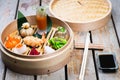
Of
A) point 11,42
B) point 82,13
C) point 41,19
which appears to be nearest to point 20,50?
point 11,42

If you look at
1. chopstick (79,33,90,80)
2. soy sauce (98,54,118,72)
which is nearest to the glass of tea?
chopstick (79,33,90,80)

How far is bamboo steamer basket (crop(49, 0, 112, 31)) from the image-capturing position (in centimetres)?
155

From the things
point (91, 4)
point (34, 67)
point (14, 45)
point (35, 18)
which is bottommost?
point (34, 67)

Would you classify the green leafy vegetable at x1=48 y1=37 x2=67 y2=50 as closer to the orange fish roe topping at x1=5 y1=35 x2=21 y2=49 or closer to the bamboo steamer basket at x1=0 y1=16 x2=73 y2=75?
the bamboo steamer basket at x1=0 y1=16 x2=73 y2=75

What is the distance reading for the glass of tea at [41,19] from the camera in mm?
1459

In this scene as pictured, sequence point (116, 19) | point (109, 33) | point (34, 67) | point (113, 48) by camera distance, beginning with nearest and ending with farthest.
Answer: point (34, 67)
point (113, 48)
point (109, 33)
point (116, 19)

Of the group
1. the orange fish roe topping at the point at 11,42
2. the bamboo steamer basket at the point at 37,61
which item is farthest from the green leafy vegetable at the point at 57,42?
the orange fish roe topping at the point at 11,42

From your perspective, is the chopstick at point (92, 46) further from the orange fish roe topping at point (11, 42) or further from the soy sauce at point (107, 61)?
the orange fish roe topping at point (11, 42)

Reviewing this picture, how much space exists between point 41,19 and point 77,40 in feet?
0.71

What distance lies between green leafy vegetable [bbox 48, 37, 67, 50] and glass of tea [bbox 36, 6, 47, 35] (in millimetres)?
126

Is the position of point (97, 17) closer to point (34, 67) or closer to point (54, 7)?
point (54, 7)

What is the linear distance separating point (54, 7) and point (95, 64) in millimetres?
524

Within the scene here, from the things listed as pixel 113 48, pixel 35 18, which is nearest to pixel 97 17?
pixel 113 48

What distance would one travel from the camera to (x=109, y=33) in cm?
155
